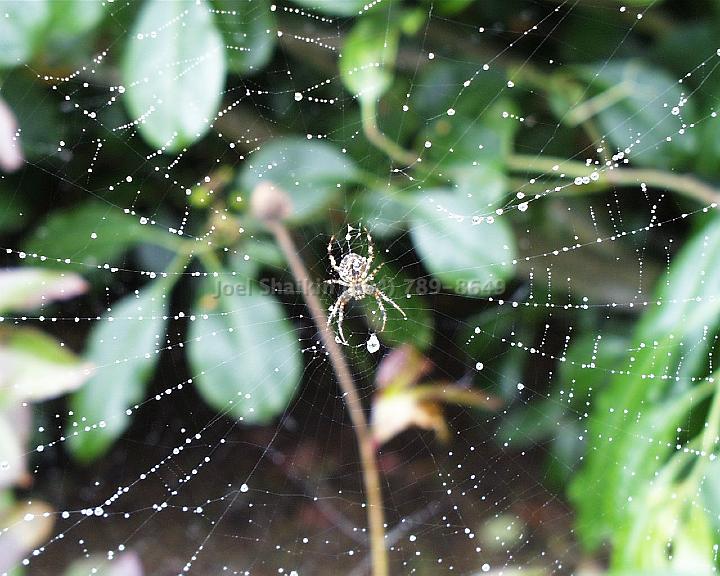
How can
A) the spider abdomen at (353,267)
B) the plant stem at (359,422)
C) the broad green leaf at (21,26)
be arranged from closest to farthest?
the broad green leaf at (21,26) → the plant stem at (359,422) → the spider abdomen at (353,267)

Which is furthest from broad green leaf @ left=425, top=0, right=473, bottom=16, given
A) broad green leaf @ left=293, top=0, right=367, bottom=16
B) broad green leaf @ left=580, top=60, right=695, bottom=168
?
broad green leaf @ left=580, top=60, right=695, bottom=168

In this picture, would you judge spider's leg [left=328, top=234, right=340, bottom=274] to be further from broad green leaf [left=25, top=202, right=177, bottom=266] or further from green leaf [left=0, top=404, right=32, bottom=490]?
green leaf [left=0, top=404, right=32, bottom=490]

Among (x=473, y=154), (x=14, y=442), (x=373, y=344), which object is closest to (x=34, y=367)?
(x=14, y=442)

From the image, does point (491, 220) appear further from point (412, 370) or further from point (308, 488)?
point (308, 488)

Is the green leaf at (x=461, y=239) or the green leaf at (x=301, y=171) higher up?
the green leaf at (x=301, y=171)

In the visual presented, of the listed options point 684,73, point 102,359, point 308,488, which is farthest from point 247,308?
point 684,73

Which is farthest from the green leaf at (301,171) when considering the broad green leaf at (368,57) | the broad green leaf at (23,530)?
the broad green leaf at (23,530)

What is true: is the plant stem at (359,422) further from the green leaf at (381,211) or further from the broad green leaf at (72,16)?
the broad green leaf at (72,16)
